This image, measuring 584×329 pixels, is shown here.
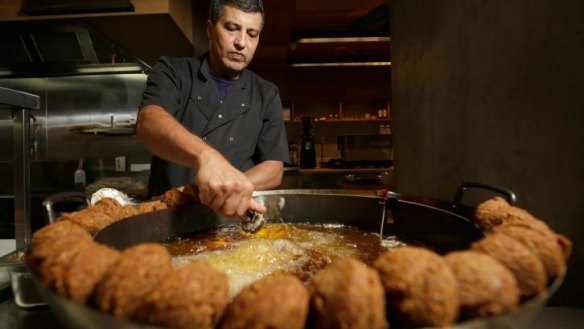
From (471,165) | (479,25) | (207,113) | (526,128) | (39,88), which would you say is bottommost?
(471,165)

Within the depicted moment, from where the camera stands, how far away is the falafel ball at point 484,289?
51 centimetres

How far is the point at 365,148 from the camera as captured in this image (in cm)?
624

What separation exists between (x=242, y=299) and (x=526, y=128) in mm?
1498

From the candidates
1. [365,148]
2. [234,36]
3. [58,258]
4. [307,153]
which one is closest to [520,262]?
[58,258]

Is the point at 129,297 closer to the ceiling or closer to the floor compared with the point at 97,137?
closer to the floor

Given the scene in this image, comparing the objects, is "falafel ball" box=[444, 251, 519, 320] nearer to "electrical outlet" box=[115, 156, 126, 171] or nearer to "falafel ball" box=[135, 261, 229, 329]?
"falafel ball" box=[135, 261, 229, 329]

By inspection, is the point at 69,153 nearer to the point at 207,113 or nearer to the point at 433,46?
the point at 207,113

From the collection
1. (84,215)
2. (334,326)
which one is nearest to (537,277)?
(334,326)

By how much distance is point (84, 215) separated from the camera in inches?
37.0

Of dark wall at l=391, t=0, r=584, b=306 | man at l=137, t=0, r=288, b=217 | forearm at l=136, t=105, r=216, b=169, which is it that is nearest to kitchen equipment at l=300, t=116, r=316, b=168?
dark wall at l=391, t=0, r=584, b=306

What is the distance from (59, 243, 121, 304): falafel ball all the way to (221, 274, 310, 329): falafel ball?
23cm

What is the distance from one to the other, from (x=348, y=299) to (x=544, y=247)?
43 cm

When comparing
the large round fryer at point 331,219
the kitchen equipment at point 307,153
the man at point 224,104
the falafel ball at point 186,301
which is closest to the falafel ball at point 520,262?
the large round fryer at point 331,219

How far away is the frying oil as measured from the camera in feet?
2.93
